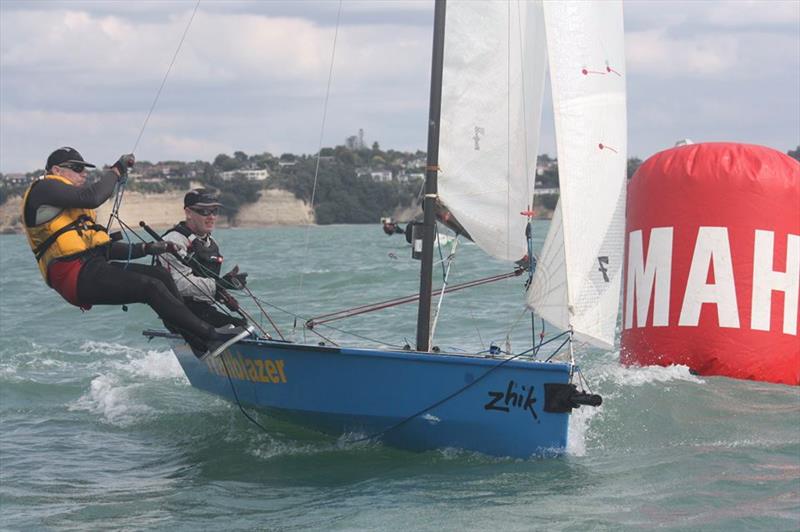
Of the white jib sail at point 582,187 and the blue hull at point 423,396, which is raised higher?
the white jib sail at point 582,187


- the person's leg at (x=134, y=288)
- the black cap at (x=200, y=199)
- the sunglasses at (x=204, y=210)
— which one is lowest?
the person's leg at (x=134, y=288)

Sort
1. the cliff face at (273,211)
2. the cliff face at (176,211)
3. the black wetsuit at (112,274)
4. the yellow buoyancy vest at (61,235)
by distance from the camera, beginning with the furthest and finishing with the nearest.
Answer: the cliff face at (273,211) < the cliff face at (176,211) < the yellow buoyancy vest at (61,235) < the black wetsuit at (112,274)

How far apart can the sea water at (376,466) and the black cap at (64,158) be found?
189 centimetres

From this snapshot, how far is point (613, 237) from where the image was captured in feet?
23.5

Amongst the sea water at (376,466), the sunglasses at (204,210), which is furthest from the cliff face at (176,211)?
the sunglasses at (204,210)

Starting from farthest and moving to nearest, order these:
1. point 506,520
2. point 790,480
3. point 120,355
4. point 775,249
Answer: point 120,355
point 775,249
point 790,480
point 506,520

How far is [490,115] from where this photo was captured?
7418 millimetres

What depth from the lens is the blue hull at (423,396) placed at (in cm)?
686

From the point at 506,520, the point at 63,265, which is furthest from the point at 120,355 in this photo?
the point at 506,520

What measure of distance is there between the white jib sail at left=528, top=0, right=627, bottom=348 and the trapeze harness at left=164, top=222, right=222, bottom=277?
208 cm

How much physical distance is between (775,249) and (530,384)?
9.26ft

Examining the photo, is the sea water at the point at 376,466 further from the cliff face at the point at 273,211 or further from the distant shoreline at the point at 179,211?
the cliff face at the point at 273,211

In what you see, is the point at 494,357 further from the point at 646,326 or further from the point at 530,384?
the point at 646,326

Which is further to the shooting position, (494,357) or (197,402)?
(197,402)
